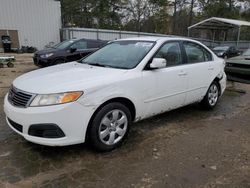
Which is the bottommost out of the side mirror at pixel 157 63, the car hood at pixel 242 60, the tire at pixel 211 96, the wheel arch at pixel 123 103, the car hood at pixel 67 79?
the tire at pixel 211 96

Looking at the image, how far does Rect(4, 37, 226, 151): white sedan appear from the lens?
287cm

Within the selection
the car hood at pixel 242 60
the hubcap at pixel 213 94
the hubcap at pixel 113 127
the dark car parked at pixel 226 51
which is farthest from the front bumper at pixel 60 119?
the dark car parked at pixel 226 51

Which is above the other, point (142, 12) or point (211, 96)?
point (142, 12)

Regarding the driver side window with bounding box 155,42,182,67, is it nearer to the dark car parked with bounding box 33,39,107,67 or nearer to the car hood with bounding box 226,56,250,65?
the car hood with bounding box 226,56,250,65

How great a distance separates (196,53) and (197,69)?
1.32ft

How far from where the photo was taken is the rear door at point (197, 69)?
4498mm

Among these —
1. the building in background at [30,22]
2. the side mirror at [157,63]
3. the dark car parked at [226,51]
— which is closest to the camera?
the side mirror at [157,63]

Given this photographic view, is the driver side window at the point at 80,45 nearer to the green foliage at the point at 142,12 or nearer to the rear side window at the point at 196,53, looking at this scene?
the rear side window at the point at 196,53

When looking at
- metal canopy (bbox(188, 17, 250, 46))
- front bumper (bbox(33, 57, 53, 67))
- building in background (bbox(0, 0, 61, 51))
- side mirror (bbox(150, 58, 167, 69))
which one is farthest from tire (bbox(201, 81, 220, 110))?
building in background (bbox(0, 0, 61, 51))

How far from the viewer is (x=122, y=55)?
4.02 metres

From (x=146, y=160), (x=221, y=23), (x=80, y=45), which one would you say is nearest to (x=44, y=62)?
(x=80, y=45)

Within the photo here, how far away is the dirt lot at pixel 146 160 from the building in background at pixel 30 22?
18900mm

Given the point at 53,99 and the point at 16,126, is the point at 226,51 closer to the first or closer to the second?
the point at 53,99

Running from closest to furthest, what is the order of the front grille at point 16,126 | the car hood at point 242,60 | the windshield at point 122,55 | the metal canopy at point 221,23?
the front grille at point 16,126 → the windshield at point 122,55 → the car hood at point 242,60 → the metal canopy at point 221,23
